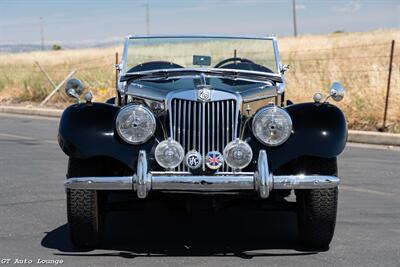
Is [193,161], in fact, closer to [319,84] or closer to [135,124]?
[135,124]

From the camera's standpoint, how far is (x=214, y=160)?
5070 millimetres

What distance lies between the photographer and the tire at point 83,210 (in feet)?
16.9

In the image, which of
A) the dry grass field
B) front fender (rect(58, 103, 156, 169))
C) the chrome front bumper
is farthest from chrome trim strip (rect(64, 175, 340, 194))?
the dry grass field

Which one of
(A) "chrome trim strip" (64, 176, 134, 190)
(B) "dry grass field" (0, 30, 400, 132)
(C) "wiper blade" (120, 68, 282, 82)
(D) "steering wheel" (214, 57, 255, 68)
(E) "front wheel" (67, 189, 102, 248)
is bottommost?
(B) "dry grass field" (0, 30, 400, 132)

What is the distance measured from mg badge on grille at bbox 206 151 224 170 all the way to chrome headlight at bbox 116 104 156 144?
1.39 ft

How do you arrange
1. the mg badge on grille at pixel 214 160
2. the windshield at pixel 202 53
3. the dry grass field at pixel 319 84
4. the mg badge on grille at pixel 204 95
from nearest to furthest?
the mg badge on grille at pixel 214 160, the mg badge on grille at pixel 204 95, the windshield at pixel 202 53, the dry grass field at pixel 319 84

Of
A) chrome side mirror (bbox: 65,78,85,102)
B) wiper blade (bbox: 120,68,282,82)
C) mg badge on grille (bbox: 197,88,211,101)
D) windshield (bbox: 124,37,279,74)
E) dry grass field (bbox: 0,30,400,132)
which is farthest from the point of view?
dry grass field (bbox: 0,30,400,132)

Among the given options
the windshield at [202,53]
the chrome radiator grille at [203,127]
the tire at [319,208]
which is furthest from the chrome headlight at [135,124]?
the windshield at [202,53]

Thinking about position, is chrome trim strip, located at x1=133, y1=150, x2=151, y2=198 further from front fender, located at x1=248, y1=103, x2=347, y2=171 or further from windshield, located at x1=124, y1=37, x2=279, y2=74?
windshield, located at x1=124, y1=37, x2=279, y2=74

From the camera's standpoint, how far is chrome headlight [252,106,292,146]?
5.17 metres

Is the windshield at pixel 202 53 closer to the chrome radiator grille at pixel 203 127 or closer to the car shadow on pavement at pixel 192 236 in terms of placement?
the car shadow on pavement at pixel 192 236

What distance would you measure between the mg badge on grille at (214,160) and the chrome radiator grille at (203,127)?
87 millimetres

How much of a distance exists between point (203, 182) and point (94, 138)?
0.84 metres

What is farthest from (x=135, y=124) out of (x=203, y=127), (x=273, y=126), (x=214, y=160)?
(x=273, y=126)
